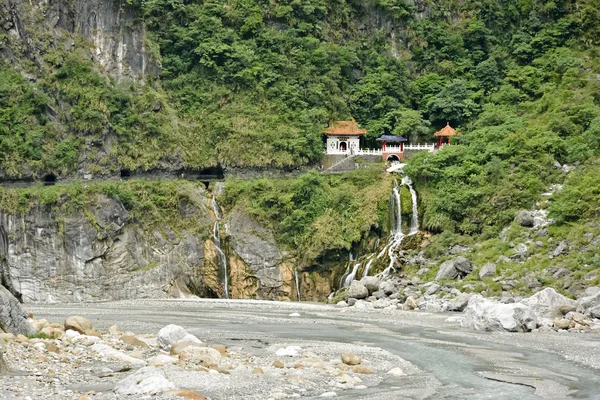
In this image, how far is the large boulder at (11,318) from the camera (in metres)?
25.8

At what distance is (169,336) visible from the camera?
28266 mm

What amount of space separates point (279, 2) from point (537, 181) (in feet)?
110

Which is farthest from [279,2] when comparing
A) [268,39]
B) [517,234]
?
[517,234]

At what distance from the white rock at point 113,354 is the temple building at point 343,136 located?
48705 millimetres

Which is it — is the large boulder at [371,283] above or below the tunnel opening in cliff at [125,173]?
below

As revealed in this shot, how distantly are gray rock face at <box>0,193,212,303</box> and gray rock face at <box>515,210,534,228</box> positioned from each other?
2215 centimetres

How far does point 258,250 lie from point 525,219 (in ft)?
61.1

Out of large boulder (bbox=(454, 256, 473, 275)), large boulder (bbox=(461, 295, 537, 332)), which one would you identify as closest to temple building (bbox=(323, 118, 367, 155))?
large boulder (bbox=(454, 256, 473, 275))

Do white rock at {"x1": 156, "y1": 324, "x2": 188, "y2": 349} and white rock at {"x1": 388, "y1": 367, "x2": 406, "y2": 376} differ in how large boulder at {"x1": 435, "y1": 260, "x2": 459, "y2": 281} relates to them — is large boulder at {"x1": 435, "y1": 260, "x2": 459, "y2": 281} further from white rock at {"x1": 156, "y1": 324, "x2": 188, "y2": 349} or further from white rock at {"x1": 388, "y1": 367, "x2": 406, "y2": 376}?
white rock at {"x1": 388, "y1": 367, "x2": 406, "y2": 376}

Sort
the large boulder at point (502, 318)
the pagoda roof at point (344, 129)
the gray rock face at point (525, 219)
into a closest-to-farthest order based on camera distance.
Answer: the large boulder at point (502, 318), the gray rock face at point (525, 219), the pagoda roof at point (344, 129)

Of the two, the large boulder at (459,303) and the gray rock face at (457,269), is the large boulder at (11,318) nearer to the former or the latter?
the large boulder at (459,303)

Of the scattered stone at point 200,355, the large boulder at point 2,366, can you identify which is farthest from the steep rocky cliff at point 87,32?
the large boulder at point 2,366

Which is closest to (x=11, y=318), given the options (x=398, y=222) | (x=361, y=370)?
(x=361, y=370)

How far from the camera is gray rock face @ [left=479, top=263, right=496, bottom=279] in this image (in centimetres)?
5019
